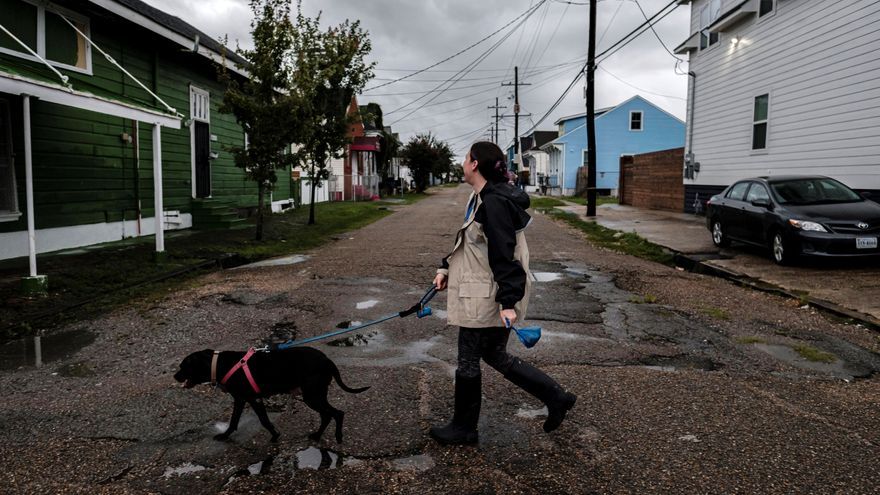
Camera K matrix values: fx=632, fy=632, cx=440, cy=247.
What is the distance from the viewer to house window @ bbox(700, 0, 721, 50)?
772 inches

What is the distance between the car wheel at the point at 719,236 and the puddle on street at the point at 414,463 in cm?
1074

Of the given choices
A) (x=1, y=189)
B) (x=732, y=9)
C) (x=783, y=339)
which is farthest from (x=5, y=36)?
(x=732, y=9)

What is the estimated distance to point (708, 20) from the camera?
2030cm

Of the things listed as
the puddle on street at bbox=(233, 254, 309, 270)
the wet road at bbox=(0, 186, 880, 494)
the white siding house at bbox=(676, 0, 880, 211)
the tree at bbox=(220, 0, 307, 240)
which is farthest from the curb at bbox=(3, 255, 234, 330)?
the white siding house at bbox=(676, 0, 880, 211)

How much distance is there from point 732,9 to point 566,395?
56.5 feet

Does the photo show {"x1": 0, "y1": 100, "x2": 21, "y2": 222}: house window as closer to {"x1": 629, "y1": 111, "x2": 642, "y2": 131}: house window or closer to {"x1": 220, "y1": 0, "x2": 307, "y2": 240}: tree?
{"x1": 220, "y1": 0, "x2": 307, "y2": 240}: tree

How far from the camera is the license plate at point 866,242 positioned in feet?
30.7

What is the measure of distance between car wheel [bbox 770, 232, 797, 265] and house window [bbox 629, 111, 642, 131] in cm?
3554

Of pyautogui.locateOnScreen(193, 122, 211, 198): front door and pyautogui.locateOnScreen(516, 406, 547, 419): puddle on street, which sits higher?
pyautogui.locateOnScreen(193, 122, 211, 198): front door

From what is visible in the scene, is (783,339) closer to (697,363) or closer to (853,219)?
(697,363)

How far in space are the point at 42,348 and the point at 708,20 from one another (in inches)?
816

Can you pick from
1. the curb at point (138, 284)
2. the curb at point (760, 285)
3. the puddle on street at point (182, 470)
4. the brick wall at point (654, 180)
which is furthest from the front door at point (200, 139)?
the brick wall at point (654, 180)

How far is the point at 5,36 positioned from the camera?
9875 mm

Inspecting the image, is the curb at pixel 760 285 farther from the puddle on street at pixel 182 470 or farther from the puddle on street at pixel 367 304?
the puddle on street at pixel 182 470
